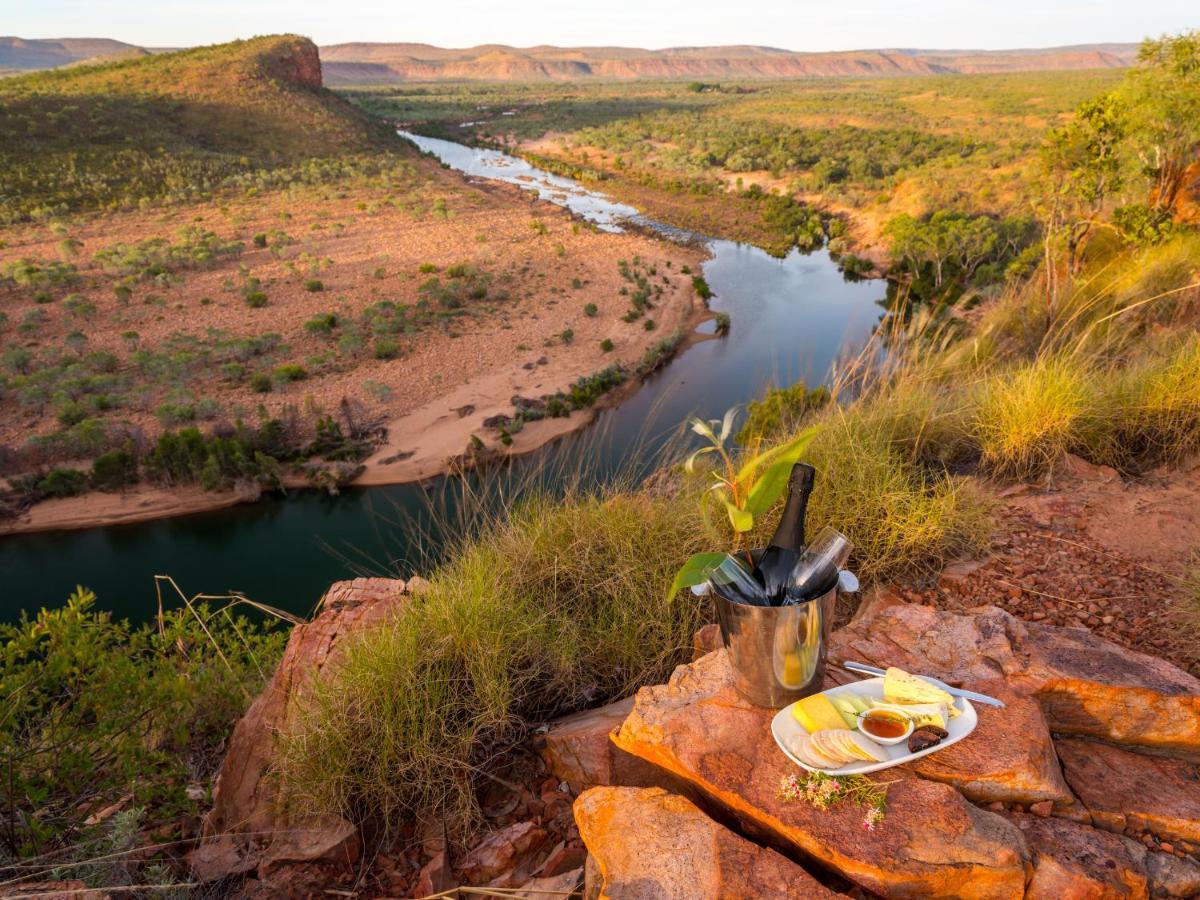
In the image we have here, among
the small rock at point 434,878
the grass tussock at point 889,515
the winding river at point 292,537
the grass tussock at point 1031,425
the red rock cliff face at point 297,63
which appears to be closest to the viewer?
the small rock at point 434,878

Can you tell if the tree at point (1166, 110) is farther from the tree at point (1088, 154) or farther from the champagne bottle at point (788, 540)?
the champagne bottle at point (788, 540)

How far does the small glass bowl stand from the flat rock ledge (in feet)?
0.35

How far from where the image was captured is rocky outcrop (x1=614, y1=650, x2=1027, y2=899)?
4.78 ft

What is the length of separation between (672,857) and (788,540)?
815mm

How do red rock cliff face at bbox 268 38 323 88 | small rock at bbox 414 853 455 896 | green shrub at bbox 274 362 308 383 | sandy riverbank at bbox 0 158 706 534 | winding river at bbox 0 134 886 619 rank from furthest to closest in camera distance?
1. red rock cliff face at bbox 268 38 323 88
2. green shrub at bbox 274 362 308 383
3. sandy riverbank at bbox 0 158 706 534
4. winding river at bbox 0 134 886 619
5. small rock at bbox 414 853 455 896

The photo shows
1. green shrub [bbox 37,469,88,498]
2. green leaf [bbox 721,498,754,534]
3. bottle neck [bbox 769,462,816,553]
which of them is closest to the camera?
green leaf [bbox 721,498,754,534]

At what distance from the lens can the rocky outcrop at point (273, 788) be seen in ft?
7.22

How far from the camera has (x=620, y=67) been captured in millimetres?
198125

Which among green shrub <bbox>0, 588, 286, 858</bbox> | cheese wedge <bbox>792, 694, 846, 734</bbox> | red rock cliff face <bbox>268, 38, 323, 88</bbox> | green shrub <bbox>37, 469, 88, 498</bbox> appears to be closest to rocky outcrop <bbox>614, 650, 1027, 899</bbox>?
cheese wedge <bbox>792, 694, 846, 734</bbox>

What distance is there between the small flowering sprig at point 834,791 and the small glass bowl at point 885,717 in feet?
0.31

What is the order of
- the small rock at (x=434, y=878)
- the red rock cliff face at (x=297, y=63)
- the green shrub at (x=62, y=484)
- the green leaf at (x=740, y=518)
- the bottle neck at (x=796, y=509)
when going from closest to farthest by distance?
the green leaf at (x=740, y=518), the bottle neck at (x=796, y=509), the small rock at (x=434, y=878), the green shrub at (x=62, y=484), the red rock cliff face at (x=297, y=63)

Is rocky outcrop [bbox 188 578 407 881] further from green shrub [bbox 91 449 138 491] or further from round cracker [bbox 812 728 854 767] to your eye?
green shrub [bbox 91 449 138 491]

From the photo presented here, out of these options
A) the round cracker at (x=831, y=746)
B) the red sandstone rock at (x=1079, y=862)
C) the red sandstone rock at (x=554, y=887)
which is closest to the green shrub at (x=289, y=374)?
the red sandstone rock at (x=554, y=887)

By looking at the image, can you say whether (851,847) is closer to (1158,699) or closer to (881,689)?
(881,689)
